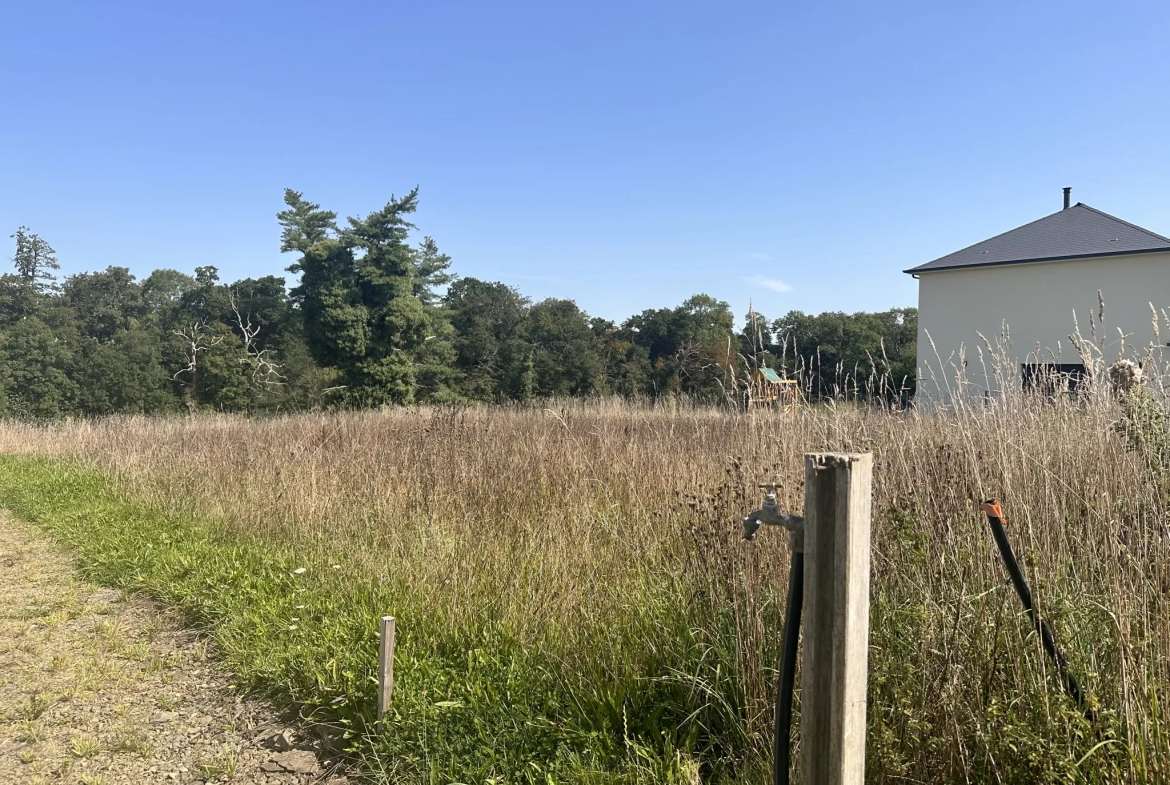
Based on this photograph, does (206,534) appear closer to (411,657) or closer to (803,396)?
(411,657)

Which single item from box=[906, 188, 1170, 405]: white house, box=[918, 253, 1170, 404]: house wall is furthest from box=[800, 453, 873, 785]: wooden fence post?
box=[906, 188, 1170, 405]: white house

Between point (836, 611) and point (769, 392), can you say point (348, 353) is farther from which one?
point (836, 611)

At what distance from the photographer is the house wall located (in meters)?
14.9

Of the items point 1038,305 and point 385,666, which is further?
point 1038,305

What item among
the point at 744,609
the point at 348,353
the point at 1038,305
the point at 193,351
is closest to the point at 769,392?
the point at 744,609

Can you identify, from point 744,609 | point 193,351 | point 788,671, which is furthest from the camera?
point 193,351

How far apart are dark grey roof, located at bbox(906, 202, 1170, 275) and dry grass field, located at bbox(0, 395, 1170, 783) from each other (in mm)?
14983

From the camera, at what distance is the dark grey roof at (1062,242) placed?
1513 cm

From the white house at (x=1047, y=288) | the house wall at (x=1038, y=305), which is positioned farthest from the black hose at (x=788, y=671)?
the white house at (x=1047, y=288)

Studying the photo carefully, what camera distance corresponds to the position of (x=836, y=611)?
4.20 ft

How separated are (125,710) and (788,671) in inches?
125

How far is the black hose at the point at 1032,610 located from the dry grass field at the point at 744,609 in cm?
4

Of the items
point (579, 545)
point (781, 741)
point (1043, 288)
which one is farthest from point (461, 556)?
point (1043, 288)

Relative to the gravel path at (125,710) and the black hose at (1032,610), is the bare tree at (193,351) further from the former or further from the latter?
the black hose at (1032,610)
